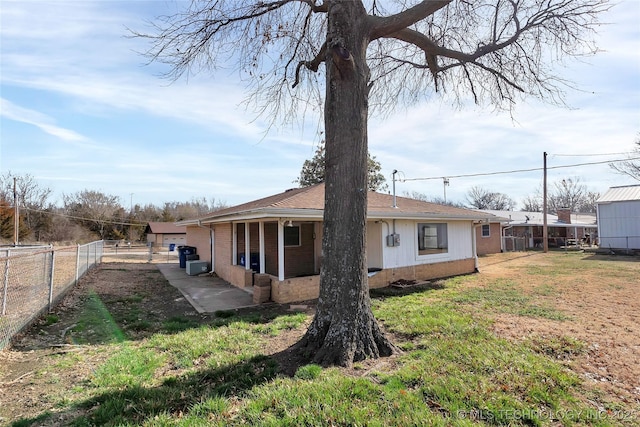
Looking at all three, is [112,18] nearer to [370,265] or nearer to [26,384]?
[26,384]

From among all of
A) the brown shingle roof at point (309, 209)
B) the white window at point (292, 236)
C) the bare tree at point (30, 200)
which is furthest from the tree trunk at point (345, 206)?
the bare tree at point (30, 200)

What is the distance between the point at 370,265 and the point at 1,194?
147 ft

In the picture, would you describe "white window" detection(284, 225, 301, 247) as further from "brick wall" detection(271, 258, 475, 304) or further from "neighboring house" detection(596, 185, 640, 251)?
"neighboring house" detection(596, 185, 640, 251)

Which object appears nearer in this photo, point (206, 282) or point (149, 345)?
point (149, 345)

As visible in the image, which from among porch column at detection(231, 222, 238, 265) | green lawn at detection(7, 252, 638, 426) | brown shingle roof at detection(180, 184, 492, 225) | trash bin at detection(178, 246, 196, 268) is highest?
brown shingle roof at detection(180, 184, 492, 225)

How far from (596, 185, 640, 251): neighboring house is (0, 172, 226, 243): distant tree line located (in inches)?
1369

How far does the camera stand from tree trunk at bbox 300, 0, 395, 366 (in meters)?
4.38

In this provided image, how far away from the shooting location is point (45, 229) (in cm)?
3838

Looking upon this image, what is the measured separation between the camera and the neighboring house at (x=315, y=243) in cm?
898

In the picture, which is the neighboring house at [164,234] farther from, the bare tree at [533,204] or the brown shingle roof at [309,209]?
the bare tree at [533,204]

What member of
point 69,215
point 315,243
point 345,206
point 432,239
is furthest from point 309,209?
point 69,215

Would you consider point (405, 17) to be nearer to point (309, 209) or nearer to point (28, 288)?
point (309, 209)

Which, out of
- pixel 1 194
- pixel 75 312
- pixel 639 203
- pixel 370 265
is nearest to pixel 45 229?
pixel 1 194

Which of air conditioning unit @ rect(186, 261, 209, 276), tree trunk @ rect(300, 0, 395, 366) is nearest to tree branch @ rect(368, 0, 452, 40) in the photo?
tree trunk @ rect(300, 0, 395, 366)
